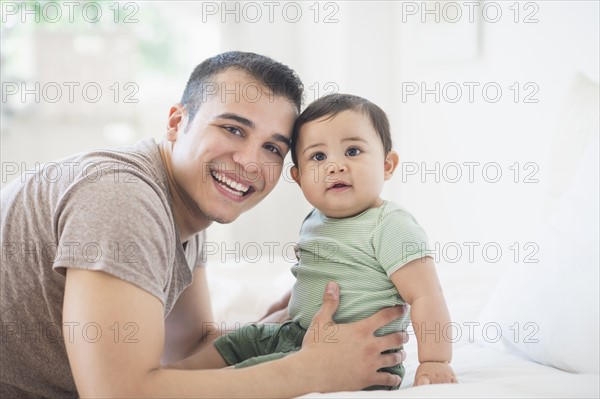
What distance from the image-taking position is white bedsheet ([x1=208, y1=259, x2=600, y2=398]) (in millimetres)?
1042

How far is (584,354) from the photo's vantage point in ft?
4.08

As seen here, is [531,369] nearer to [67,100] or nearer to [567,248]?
[567,248]

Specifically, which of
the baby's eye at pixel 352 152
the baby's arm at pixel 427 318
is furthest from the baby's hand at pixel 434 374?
the baby's eye at pixel 352 152

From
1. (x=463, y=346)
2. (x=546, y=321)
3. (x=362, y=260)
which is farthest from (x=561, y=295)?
(x=362, y=260)

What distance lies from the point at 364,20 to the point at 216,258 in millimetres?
1753

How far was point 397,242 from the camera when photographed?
1251 mm

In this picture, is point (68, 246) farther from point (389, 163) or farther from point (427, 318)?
point (389, 163)

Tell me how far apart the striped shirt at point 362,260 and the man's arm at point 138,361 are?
0.16 meters

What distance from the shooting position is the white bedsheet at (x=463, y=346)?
104 cm

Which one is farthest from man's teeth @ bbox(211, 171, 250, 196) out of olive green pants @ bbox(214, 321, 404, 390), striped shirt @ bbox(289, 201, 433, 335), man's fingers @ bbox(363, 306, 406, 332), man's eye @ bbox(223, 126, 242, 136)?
man's fingers @ bbox(363, 306, 406, 332)

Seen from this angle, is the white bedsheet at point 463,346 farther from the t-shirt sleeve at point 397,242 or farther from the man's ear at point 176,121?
the man's ear at point 176,121

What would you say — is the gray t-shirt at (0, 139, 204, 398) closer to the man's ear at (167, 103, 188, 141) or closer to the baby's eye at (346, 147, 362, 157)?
the man's ear at (167, 103, 188, 141)

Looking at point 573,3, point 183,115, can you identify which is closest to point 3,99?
point 183,115

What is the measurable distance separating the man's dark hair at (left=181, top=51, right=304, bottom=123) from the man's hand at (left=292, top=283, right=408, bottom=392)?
50 cm
